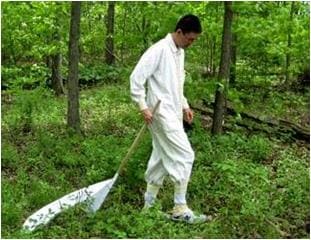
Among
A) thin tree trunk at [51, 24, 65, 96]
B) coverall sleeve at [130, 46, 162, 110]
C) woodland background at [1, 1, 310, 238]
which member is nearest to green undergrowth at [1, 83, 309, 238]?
woodland background at [1, 1, 310, 238]

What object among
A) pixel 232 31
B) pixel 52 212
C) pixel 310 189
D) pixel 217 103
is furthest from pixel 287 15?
pixel 52 212

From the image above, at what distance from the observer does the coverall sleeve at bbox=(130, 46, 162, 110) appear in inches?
194

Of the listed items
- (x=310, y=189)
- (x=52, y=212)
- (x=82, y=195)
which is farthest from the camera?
(x=310, y=189)

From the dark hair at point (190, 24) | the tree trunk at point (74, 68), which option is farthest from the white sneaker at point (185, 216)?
the tree trunk at point (74, 68)

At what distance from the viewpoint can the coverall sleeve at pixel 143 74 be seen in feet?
16.1

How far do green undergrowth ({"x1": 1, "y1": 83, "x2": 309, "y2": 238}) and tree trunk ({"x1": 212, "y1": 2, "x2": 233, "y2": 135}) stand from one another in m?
0.24

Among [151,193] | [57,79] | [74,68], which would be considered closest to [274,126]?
[74,68]

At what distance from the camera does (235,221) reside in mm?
4914

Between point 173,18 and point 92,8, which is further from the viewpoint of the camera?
point 92,8

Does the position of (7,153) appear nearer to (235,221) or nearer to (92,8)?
(235,221)

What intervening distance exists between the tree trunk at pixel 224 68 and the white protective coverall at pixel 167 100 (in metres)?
2.37

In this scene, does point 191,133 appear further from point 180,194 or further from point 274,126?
point 180,194

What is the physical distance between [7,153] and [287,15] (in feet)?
14.9

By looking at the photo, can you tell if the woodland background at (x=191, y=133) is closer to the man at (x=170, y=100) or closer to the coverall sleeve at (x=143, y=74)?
the man at (x=170, y=100)
